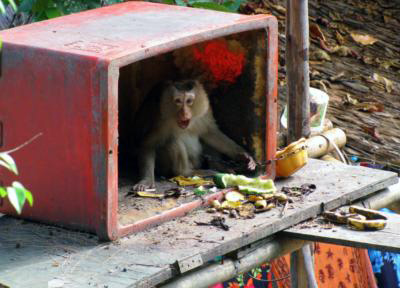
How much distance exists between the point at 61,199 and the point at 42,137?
0.91ft

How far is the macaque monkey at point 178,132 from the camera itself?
18.5 feet

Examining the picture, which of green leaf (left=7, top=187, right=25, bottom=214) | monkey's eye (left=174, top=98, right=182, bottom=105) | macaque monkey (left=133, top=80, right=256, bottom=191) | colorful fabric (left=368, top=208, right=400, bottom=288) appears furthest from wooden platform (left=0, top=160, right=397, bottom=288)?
colorful fabric (left=368, top=208, right=400, bottom=288)

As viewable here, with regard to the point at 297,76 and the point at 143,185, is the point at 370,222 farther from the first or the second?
the point at 297,76

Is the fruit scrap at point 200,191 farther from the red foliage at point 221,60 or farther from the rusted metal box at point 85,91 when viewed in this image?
the red foliage at point 221,60

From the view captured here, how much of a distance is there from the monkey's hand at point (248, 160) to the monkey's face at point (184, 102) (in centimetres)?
34

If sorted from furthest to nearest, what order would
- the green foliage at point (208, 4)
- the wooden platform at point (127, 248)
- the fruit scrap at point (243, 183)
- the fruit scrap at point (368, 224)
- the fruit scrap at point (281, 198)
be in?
the green foliage at point (208, 4), the fruit scrap at point (243, 183), the fruit scrap at point (281, 198), the fruit scrap at point (368, 224), the wooden platform at point (127, 248)

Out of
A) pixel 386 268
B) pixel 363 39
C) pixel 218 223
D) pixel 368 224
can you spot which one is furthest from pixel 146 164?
pixel 363 39

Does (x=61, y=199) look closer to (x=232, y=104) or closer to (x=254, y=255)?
(x=254, y=255)

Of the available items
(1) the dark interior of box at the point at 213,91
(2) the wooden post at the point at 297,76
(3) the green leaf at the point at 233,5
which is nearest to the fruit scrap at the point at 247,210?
(1) the dark interior of box at the point at 213,91

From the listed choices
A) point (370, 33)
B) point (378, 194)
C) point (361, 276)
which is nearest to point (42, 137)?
point (378, 194)

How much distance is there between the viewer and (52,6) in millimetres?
5988

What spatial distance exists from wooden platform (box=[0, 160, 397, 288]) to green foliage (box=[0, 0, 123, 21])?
1.52 m

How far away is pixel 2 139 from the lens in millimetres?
4742

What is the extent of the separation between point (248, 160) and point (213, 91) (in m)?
0.57
